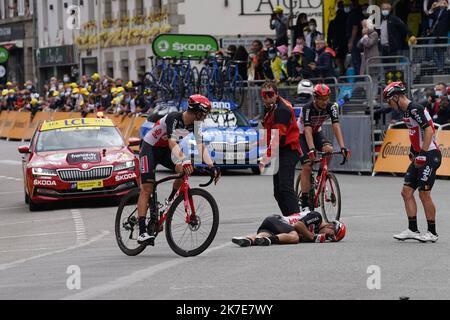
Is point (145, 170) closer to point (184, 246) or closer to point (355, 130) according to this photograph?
point (184, 246)

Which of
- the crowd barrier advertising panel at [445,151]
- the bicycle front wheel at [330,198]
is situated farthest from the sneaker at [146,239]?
the crowd barrier advertising panel at [445,151]

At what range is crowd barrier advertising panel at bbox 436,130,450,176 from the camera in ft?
86.8

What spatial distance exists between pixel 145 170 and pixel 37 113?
37123 mm

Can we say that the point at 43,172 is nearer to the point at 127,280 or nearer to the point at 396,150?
the point at 396,150

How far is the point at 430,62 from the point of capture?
3078cm

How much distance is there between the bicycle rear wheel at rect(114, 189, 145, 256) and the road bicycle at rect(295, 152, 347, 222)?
348 centimetres

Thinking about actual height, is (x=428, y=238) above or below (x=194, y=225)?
below

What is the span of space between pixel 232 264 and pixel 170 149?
172cm

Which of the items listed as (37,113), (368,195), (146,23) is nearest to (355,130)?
(368,195)

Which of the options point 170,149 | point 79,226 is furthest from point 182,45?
point 170,149

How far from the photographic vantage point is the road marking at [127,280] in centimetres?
1109

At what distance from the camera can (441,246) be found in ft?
47.9

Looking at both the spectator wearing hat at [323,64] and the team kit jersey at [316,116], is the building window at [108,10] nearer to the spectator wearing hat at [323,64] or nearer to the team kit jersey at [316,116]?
the spectator wearing hat at [323,64]
